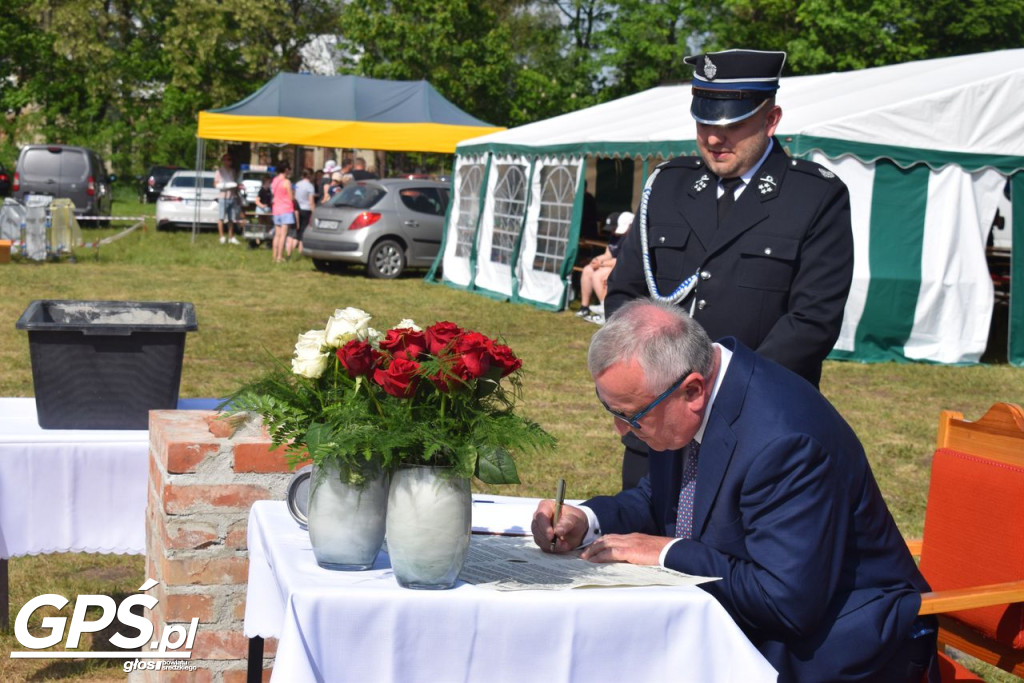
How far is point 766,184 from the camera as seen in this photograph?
3666 millimetres

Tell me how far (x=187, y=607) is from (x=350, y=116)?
22.0m

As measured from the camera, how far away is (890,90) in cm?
1294

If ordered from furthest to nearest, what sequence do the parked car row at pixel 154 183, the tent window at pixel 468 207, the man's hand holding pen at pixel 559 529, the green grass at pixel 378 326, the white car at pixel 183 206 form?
the parked car row at pixel 154 183 → the white car at pixel 183 206 → the tent window at pixel 468 207 → the green grass at pixel 378 326 → the man's hand holding pen at pixel 559 529

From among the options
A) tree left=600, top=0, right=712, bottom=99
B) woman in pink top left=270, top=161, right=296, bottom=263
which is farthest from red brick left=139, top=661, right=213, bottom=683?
tree left=600, top=0, right=712, bottom=99

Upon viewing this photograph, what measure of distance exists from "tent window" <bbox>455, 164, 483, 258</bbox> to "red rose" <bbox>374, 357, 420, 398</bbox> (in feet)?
52.4

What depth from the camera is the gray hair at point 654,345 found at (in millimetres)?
2434

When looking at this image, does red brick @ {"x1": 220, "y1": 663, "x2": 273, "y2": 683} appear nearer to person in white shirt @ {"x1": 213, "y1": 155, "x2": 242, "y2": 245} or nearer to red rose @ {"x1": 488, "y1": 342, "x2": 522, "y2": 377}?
red rose @ {"x1": 488, "y1": 342, "x2": 522, "y2": 377}

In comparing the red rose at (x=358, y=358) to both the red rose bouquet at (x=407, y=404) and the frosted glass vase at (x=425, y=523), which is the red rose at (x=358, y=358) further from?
the frosted glass vase at (x=425, y=523)

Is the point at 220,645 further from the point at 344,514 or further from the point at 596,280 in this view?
the point at 596,280

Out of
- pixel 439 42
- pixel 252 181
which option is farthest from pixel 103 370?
pixel 439 42

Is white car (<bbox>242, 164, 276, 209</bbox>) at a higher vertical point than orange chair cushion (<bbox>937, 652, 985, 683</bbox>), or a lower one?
lower

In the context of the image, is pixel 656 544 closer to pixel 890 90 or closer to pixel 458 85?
pixel 890 90

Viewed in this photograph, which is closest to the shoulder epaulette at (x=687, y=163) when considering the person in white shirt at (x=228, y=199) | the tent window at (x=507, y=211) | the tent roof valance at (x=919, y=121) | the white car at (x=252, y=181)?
the tent roof valance at (x=919, y=121)

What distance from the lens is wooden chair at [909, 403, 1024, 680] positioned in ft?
10.7
